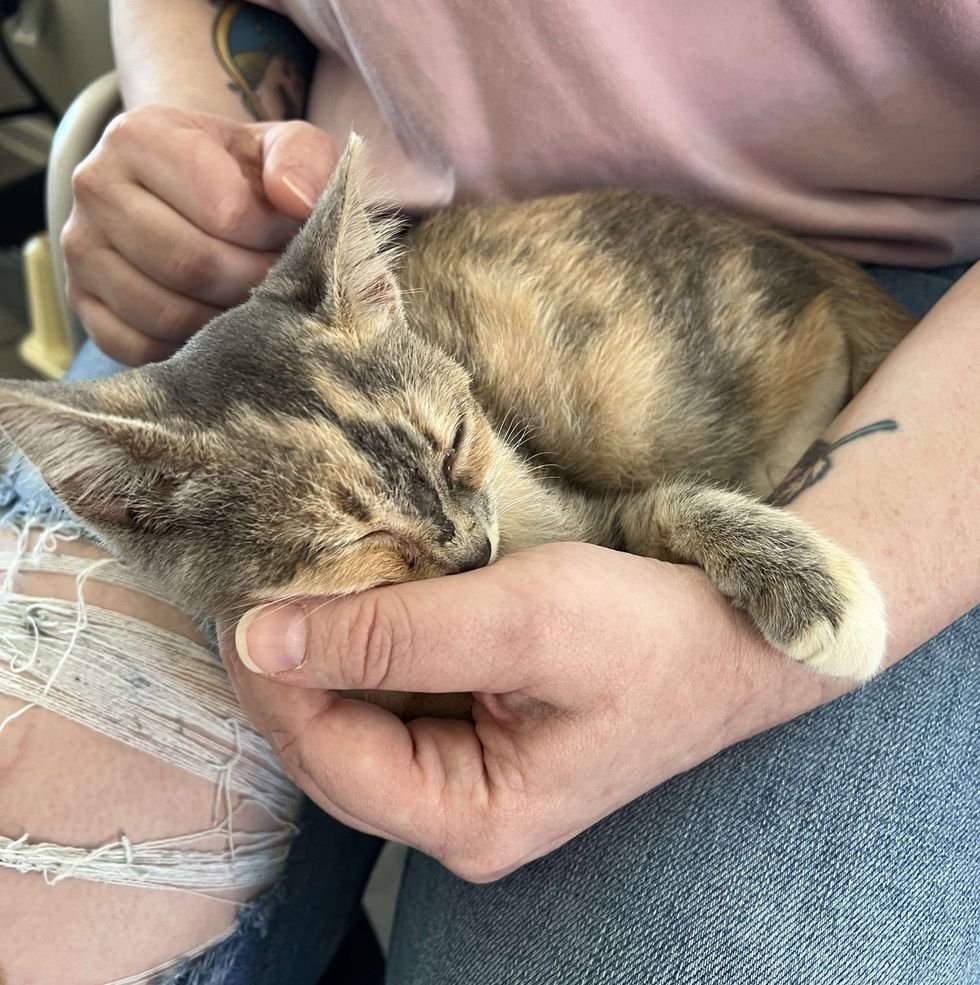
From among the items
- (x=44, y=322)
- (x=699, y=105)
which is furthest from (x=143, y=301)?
(x=44, y=322)

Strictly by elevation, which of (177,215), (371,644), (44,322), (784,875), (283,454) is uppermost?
(177,215)

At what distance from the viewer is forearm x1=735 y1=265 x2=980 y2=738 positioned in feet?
2.52

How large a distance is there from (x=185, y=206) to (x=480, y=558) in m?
0.53

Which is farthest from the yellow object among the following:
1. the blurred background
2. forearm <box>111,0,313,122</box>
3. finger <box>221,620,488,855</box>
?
finger <box>221,620,488,855</box>

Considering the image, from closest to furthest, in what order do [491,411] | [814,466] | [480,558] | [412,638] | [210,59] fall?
1. [412,638]
2. [480,558]
3. [814,466]
4. [491,411]
5. [210,59]

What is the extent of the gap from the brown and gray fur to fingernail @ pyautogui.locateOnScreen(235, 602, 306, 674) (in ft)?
0.10

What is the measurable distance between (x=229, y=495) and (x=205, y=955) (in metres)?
0.51

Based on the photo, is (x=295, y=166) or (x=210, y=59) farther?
(x=210, y=59)

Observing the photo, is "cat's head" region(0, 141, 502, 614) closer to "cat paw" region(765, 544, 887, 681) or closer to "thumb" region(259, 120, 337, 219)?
"thumb" region(259, 120, 337, 219)

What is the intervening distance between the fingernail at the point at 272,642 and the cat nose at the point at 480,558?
0.15 meters

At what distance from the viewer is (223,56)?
3.88 ft

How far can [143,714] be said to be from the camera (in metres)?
0.85

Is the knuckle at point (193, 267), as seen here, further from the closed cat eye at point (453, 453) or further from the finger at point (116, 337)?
the closed cat eye at point (453, 453)

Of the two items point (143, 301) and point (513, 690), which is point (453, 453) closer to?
point (513, 690)
